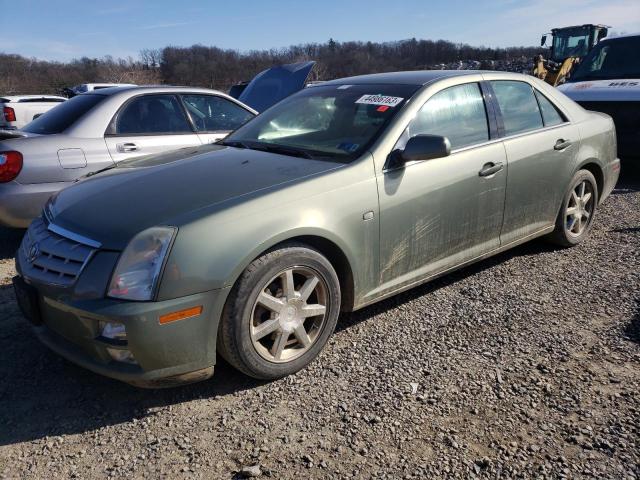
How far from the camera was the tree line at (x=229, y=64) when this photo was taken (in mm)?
46144

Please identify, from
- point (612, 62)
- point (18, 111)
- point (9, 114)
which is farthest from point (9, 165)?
point (18, 111)

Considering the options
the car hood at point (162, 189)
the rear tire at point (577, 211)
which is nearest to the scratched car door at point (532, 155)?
the rear tire at point (577, 211)

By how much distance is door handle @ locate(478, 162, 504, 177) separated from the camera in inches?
145

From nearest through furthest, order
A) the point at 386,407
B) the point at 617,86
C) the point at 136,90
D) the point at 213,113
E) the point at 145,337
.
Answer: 1. the point at 145,337
2. the point at 386,407
3. the point at 136,90
4. the point at 213,113
5. the point at 617,86

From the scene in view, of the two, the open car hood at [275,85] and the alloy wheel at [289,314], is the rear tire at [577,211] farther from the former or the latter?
the open car hood at [275,85]

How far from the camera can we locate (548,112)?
14.5ft

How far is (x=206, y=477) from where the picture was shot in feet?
7.29

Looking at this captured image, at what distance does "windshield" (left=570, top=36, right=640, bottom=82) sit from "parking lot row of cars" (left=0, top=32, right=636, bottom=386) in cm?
375

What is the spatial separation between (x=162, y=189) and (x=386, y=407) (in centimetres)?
163

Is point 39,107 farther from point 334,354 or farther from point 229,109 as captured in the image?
point 334,354

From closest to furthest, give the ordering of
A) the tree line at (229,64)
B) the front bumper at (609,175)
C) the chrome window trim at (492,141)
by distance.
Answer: the chrome window trim at (492,141) → the front bumper at (609,175) → the tree line at (229,64)

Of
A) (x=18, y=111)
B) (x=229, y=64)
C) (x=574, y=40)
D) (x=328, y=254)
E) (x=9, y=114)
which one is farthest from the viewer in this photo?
(x=229, y=64)

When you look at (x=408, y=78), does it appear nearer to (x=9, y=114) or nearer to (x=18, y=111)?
(x=9, y=114)

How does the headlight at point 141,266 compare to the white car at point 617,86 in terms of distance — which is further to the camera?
the white car at point 617,86
